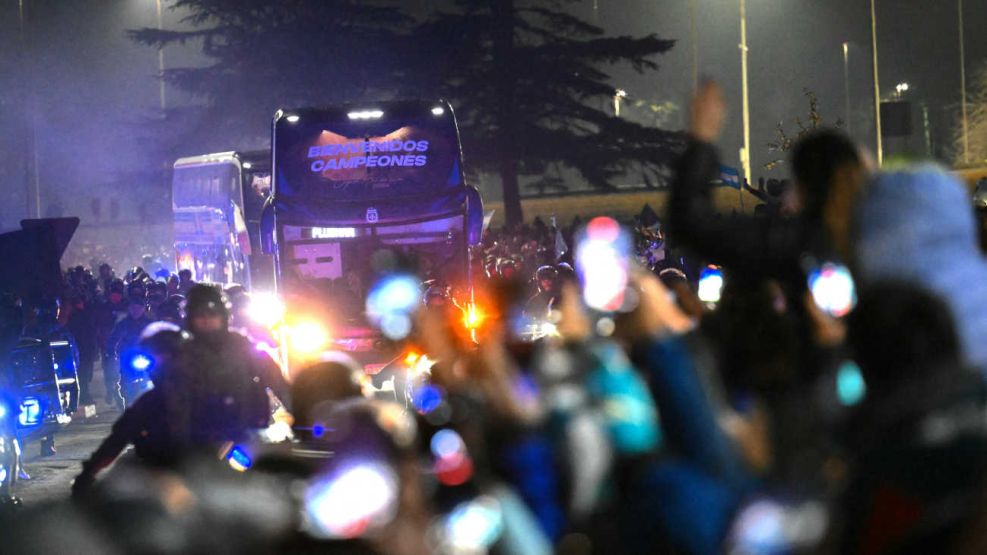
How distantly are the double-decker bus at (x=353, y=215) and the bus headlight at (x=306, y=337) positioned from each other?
17 millimetres

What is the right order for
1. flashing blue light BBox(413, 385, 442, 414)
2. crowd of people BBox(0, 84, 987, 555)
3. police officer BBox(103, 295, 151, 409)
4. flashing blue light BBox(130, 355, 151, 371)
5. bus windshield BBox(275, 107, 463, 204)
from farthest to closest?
bus windshield BBox(275, 107, 463, 204) → police officer BBox(103, 295, 151, 409) → flashing blue light BBox(130, 355, 151, 371) → flashing blue light BBox(413, 385, 442, 414) → crowd of people BBox(0, 84, 987, 555)

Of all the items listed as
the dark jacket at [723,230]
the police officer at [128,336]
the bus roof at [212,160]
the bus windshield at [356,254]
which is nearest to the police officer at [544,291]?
the bus windshield at [356,254]

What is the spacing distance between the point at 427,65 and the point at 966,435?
53.3 m

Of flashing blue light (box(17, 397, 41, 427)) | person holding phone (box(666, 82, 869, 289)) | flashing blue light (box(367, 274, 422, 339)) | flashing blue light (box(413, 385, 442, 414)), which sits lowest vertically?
flashing blue light (box(17, 397, 41, 427))

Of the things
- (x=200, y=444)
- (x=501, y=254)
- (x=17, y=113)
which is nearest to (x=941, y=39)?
A: (x=17, y=113)

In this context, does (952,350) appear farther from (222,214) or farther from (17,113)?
(17,113)

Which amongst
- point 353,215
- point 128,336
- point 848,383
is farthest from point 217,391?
point 353,215

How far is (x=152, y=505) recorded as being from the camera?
16.2 ft

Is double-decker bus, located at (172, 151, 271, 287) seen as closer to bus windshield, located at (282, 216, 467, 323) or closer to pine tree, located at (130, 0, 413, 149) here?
bus windshield, located at (282, 216, 467, 323)

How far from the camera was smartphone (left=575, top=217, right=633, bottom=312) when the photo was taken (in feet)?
16.7

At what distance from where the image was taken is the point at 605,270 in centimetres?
512

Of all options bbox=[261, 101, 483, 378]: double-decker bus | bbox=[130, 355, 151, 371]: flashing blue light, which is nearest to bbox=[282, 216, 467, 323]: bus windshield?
bbox=[261, 101, 483, 378]: double-decker bus

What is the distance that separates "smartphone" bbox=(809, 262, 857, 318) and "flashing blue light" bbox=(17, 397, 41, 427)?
35.1 ft

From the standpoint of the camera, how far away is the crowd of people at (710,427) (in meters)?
4.09
